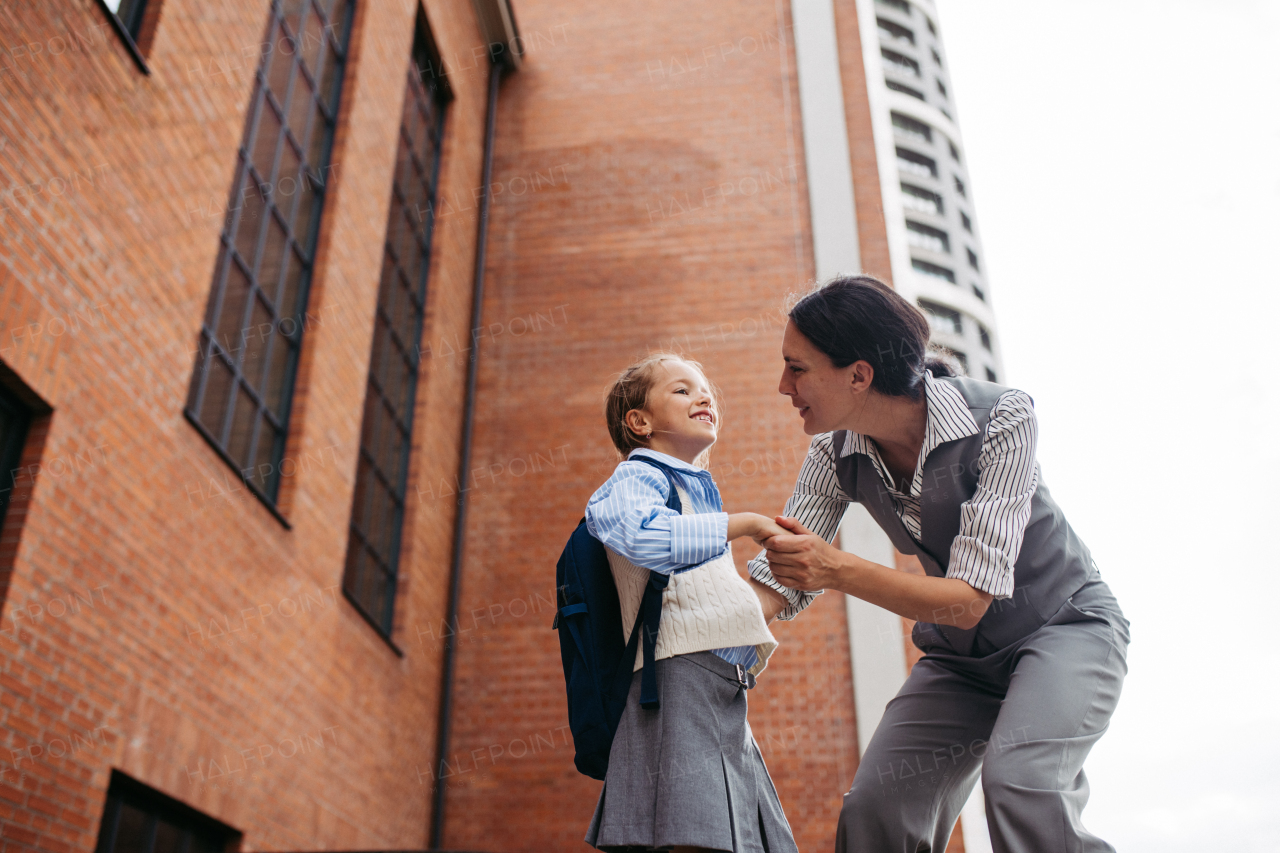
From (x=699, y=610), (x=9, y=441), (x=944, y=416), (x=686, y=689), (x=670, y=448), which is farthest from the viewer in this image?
(x=9, y=441)

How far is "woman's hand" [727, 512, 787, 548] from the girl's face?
0.32 metres

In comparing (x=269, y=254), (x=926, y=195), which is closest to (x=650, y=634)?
(x=269, y=254)

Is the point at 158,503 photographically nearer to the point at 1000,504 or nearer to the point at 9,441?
the point at 9,441

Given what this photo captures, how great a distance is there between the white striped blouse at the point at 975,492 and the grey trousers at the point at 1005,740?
21 cm

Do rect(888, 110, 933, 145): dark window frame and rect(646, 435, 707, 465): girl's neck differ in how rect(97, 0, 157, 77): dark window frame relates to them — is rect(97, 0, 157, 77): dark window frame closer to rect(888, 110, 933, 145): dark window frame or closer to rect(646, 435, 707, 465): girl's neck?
rect(646, 435, 707, 465): girl's neck

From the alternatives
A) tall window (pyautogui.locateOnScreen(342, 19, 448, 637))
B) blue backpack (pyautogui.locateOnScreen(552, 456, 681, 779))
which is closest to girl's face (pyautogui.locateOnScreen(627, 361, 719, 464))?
blue backpack (pyautogui.locateOnScreen(552, 456, 681, 779))

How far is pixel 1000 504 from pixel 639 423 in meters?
0.96

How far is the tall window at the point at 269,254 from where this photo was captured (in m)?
5.86

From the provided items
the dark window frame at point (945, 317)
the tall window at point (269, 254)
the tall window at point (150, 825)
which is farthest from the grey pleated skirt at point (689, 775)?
the dark window frame at point (945, 317)

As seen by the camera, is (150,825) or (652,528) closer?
(652,528)

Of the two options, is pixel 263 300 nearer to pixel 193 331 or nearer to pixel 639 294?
pixel 193 331

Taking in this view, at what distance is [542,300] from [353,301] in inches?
120

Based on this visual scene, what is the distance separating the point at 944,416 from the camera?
2.50 metres

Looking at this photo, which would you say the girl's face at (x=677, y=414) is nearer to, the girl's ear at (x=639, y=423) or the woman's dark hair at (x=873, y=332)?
the girl's ear at (x=639, y=423)
